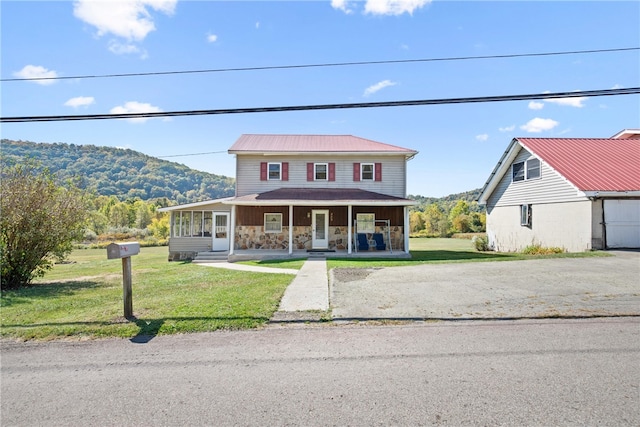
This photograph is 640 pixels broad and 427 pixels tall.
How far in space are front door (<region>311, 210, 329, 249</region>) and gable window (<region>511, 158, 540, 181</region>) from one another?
1121cm

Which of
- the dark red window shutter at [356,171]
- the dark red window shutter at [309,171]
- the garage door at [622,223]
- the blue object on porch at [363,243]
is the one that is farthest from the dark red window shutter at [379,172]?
the garage door at [622,223]

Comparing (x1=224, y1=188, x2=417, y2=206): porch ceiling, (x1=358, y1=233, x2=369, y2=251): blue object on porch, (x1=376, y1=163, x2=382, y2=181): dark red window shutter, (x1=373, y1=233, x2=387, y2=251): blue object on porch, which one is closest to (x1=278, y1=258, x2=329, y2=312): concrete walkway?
(x1=224, y1=188, x2=417, y2=206): porch ceiling

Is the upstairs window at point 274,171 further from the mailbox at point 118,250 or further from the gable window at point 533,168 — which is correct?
the mailbox at point 118,250

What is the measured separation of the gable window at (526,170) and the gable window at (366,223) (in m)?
8.73

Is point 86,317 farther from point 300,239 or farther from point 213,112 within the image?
Answer: point 300,239

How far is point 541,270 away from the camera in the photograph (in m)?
9.34

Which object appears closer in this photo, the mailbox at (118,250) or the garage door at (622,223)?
the mailbox at (118,250)

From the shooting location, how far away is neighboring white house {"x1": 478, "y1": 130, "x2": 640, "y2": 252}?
46.0ft

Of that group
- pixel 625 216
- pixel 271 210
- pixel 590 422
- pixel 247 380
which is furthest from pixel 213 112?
pixel 625 216

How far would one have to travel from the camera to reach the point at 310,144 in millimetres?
20516

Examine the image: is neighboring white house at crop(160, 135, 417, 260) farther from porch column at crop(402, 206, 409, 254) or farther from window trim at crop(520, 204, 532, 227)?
window trim at crop(520, 204, 532, 227)

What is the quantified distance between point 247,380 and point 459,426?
196cm

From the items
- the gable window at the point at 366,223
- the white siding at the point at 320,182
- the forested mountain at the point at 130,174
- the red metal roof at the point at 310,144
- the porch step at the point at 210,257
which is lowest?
the porch step at the point at 210,257

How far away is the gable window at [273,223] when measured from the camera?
735 inches
